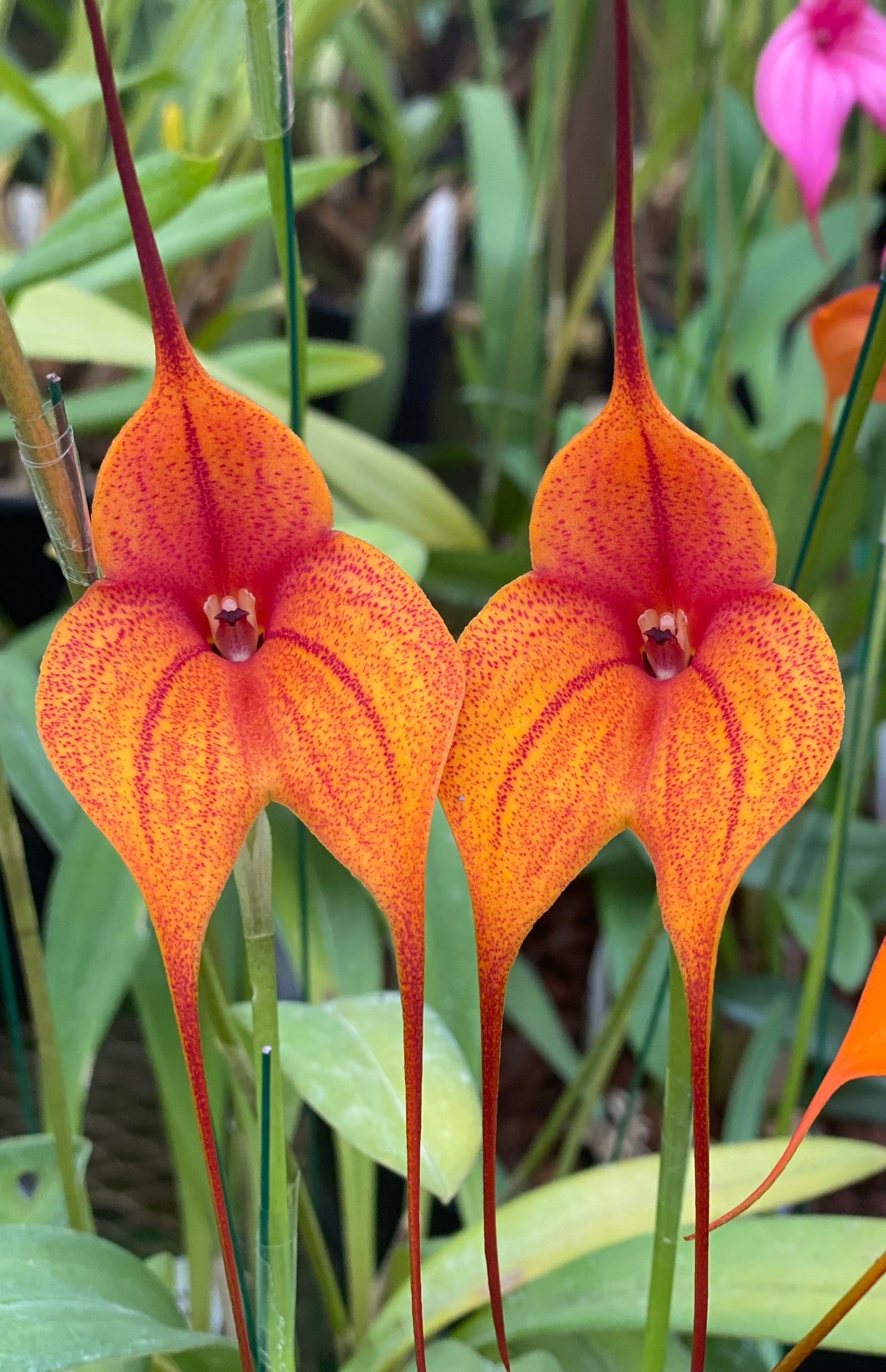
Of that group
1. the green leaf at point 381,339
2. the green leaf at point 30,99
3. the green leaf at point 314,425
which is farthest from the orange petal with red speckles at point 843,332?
the green leaf at point 381,339

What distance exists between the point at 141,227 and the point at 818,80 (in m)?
0.42

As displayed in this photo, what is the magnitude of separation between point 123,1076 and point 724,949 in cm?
59

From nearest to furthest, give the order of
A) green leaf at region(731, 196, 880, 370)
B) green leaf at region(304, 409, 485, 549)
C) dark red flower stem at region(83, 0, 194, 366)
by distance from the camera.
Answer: dark red flower stem at region(83, 0, 194, 366) < green leaf at region(304, 409, 485, 549) < green leaf at region(731, 196, 880, 370)

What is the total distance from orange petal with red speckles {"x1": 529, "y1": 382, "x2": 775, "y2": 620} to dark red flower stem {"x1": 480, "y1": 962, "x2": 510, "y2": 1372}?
3.8 inches

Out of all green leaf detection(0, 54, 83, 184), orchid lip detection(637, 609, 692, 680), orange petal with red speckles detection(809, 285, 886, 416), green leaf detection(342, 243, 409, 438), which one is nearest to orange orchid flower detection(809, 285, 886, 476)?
orange petal with red speckles detection(809, 285, 886, 416)

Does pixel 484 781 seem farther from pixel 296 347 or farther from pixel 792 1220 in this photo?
pixel 792 1220

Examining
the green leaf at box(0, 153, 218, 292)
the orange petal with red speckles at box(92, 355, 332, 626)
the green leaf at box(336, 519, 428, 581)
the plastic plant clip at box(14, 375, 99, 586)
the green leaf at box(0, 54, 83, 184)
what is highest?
the green leaf at box(0, 54, 83, 184)

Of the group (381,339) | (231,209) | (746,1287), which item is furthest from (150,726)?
(381,339)

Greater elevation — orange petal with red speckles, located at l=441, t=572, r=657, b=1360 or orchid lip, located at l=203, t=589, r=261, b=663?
orchid lip, located at l=203, t=589, r=261, b=663

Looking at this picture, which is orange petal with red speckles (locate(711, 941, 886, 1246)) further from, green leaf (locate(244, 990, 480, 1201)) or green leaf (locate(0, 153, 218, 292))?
green leaf (locate(0, 153, 218, 292))

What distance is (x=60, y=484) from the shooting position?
301 mm

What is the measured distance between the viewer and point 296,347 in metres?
0.40

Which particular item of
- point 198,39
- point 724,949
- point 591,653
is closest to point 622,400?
point 591,653

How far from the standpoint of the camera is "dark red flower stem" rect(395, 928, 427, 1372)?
0.22 m
